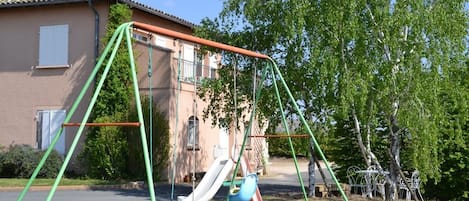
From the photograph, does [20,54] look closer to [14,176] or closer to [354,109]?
[14,176]

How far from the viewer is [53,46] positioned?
2131 centimetres

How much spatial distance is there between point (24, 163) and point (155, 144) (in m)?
3.96

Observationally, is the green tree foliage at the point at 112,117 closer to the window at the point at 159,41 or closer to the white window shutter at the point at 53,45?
the window at the point at 159,41

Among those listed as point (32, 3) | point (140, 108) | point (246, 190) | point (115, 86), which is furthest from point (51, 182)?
point (140, 108)

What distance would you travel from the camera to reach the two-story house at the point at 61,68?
67.6 ft

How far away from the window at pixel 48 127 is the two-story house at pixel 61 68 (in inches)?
1.3

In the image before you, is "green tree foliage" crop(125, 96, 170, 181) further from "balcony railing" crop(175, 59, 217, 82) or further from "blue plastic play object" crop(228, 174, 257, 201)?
"blue plastic play object" crop(228, 174, 257, 201)

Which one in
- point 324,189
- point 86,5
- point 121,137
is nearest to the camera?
point 324,189

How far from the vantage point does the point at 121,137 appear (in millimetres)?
19312

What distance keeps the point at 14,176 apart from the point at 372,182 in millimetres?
10989

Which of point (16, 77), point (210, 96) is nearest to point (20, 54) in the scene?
point (16, 77)

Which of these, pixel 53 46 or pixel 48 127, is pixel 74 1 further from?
pixel 48 127

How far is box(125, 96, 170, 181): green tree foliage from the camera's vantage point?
1923 cm

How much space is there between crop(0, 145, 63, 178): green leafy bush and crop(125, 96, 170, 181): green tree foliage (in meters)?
2.36
